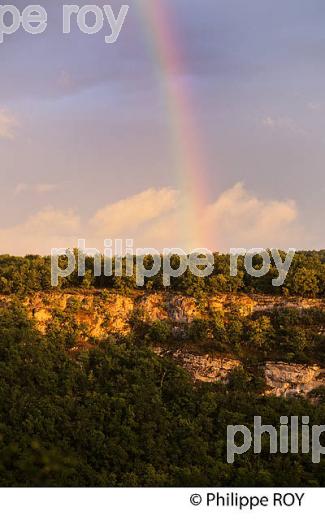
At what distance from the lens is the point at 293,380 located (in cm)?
3484

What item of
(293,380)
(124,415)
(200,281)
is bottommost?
(124,415)

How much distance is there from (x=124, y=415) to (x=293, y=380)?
9.81 m

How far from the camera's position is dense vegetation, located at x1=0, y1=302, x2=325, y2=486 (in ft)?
99.5

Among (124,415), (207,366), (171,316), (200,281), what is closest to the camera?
(124,415)

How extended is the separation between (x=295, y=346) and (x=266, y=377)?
→ 8.82 ft

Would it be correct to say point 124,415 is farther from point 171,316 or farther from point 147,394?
point 171,316

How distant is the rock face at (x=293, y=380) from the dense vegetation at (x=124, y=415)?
0.63 meters

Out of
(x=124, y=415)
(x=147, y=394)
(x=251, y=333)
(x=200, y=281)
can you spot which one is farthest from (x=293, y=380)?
(x=124, y=415)

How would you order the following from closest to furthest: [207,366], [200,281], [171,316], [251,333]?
[207,366] < [251,333] < [171,316] < [200,281]

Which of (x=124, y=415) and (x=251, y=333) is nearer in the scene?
(x=124, y=415)

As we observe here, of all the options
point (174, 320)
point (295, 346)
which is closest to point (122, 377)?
point (174, 320)

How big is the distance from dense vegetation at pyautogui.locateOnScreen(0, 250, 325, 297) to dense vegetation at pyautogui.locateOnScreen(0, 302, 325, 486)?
2.97 metres

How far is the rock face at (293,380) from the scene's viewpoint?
113ft
